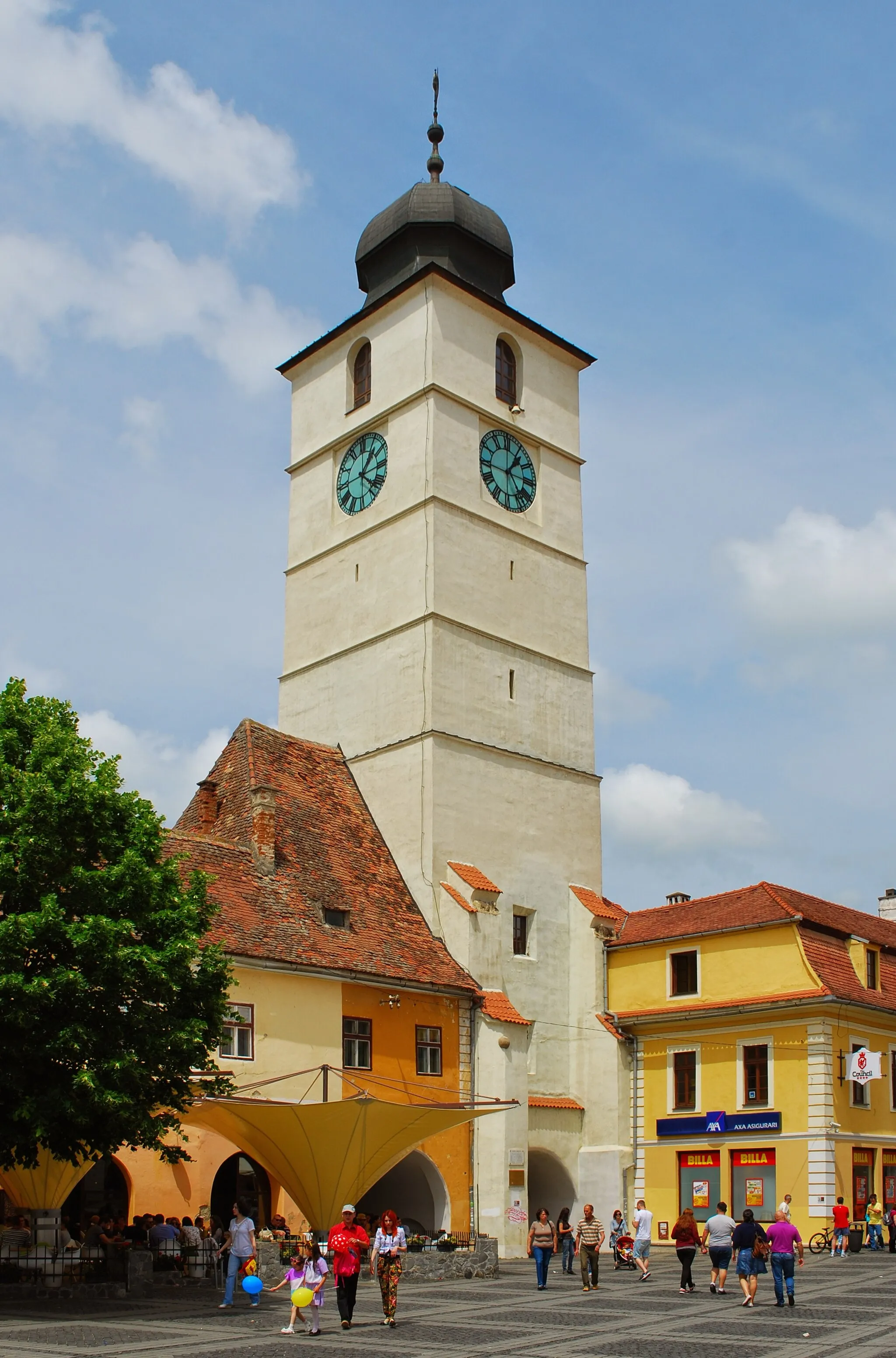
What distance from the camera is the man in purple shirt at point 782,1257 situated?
804 inches

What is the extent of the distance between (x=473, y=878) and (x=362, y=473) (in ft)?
42.4

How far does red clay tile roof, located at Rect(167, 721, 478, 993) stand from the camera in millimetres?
29562

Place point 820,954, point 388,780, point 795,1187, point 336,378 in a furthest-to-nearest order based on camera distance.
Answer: point 336,378, point 388,780, point 820,954, point 795,1187

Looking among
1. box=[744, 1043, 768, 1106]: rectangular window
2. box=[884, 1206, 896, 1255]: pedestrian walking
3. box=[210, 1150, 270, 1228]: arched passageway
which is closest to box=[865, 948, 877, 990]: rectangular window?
box=[744, 1043, 768, 1106]: rectangular window

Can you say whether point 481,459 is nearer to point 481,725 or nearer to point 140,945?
point 481,725

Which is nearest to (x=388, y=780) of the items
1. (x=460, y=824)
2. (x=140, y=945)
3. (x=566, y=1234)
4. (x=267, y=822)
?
(x=460, y=824)

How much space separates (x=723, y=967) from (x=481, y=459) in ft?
50.5

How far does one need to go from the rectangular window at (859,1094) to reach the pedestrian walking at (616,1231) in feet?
20.0

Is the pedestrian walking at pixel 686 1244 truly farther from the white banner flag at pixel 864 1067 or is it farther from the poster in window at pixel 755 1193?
the white banner flag at pixel 864 1067

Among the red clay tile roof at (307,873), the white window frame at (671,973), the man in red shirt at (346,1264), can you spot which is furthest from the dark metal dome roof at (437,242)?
the man in red shirt at (346,1264)

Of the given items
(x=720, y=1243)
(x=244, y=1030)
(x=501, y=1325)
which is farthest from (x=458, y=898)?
(x=501, y=1325)

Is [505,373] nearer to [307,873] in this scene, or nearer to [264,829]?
[264,829]

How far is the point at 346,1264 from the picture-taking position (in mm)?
19016

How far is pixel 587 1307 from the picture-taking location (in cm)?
2075
